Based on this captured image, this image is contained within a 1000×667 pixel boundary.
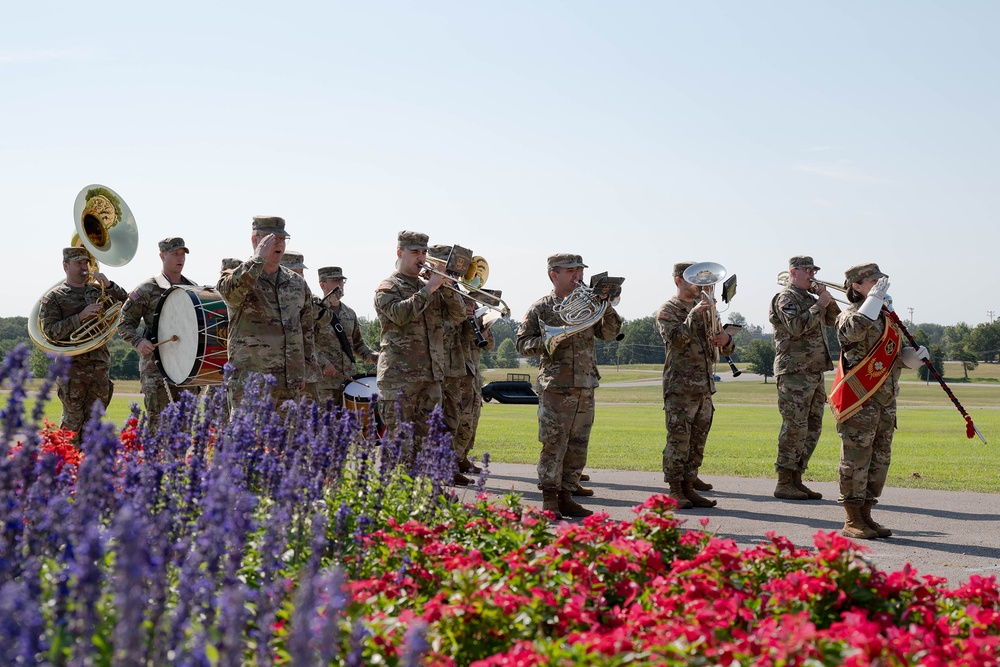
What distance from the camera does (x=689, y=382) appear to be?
10.1m

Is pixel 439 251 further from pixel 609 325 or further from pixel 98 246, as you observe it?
pixel 98 246

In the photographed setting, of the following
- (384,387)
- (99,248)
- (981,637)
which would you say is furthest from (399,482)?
(99,248)

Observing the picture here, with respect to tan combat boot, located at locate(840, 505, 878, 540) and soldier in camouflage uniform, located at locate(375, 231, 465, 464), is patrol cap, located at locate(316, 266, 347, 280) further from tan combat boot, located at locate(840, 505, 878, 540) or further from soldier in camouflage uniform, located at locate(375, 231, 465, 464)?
tan combat boot, located at locate(840, 505, 878, 540)

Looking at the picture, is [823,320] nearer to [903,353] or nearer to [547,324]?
[903,353]

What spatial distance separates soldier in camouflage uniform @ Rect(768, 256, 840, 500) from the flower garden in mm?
5737

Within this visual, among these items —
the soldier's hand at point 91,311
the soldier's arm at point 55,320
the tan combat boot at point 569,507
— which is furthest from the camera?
the soldier's hand at point 91,311

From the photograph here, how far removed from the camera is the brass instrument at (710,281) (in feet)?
32.4

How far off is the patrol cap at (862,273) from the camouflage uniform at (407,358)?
358 cm

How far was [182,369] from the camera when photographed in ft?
30.5

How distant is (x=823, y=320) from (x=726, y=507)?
247 centimetres

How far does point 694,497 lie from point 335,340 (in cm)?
499

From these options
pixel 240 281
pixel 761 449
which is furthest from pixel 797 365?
pixel 761 449

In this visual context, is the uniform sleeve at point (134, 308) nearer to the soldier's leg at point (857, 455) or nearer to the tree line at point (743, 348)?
the soldier's leg at point (857, 455)

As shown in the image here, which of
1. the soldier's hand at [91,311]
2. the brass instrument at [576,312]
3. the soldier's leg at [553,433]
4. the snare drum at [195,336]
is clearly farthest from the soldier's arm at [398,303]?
the soldier's hand at [91,311]
